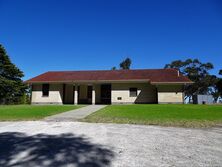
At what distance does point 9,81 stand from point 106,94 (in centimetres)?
2014

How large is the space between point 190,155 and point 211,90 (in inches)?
1905

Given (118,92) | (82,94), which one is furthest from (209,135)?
(82,94)

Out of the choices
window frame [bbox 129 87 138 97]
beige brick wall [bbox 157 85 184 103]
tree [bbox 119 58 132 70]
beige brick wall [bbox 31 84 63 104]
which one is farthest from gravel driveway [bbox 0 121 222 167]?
tree [bbox 119 58 132 70]

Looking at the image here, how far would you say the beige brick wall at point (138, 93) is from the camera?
21766 millimetres

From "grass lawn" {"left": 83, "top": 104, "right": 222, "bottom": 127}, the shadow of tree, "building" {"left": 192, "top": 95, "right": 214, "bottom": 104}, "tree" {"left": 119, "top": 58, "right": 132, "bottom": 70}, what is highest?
"tree" {"left": 119, "top": 58, "right": 132, "bottom": 70}

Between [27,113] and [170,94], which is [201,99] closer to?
[170,94]

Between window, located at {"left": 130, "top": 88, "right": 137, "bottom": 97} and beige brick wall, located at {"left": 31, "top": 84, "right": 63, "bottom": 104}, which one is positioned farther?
beige brick wall, located at {"left": 31, "top": 84, "right": 63, "bottom": 104}

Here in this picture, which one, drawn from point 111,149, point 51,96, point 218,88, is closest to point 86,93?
point 51,96

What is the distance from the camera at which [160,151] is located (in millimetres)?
4082

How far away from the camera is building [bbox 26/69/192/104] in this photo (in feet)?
68.2

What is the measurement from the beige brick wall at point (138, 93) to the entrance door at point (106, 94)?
1.50 m

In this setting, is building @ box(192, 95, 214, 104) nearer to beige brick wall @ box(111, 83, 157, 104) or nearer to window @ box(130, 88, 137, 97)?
beige brick wall @ box(111, 83, 157, 104)

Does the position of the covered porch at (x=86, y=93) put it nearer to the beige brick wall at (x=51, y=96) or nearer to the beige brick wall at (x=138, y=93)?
the beige brick wall at (x=51, y=96)

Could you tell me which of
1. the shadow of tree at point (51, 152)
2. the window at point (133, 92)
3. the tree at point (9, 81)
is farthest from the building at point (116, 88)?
the shadow of tree at point (51, 152)
